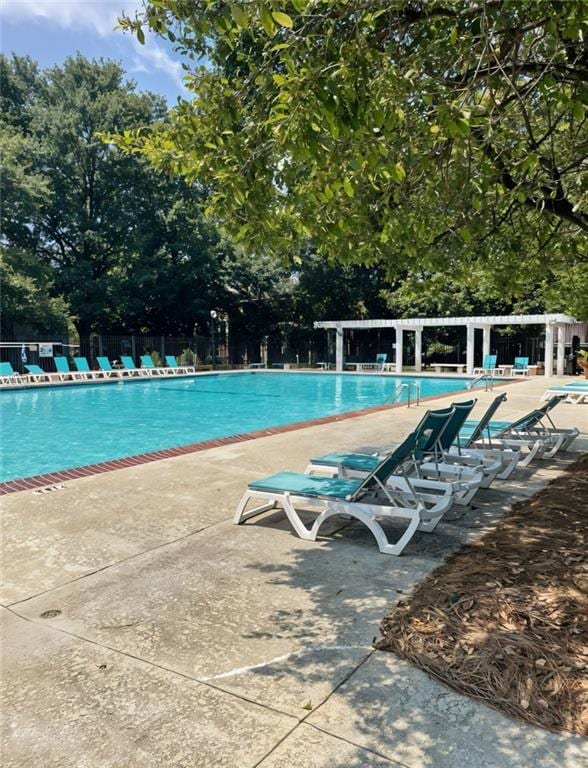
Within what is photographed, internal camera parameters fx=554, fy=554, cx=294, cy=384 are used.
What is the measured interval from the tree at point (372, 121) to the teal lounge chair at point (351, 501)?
197 centimetres

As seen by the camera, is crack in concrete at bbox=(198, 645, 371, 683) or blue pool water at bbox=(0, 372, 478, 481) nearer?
crack in concrete at bbox=(198, 645, 371, 683)

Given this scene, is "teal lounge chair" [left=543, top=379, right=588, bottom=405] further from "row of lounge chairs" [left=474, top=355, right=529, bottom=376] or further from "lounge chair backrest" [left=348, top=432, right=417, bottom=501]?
"lounge chair backrest" [left=348, top=432, right=417, bottom=501]

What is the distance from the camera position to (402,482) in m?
5.22

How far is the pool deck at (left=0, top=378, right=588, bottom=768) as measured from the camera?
221 centimetres

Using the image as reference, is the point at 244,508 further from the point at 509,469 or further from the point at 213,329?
the point at 213,329

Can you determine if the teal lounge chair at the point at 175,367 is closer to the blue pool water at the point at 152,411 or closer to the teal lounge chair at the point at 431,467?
the blue pool water at the point at 152,411

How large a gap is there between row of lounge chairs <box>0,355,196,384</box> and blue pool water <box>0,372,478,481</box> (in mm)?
886

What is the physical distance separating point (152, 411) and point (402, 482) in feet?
41.6

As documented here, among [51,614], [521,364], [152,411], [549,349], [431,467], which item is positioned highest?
[549,349]

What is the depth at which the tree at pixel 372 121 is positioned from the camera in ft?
9.82

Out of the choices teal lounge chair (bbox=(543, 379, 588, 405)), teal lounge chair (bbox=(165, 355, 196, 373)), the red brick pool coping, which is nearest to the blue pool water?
teal lounge chair (bbox=(165, 355, 196, 373))

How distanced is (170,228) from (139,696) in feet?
116

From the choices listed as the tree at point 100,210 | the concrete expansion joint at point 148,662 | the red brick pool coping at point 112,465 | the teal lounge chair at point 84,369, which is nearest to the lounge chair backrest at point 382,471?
the concrete expansion joint at point 148,662

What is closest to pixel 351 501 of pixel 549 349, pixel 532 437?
pixel 532 437
